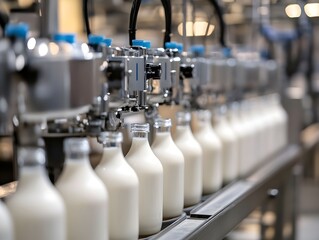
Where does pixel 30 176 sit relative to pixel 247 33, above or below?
below

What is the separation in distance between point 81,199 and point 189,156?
0.52m

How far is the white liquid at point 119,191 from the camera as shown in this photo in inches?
37.5

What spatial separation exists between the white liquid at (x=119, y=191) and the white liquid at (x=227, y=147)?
0.69m

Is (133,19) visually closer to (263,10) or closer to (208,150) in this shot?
(208,150)

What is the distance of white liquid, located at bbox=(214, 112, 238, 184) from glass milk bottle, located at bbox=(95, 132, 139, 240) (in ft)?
2.28

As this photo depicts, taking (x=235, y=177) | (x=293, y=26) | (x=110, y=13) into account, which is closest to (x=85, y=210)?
(x=235, y=177)

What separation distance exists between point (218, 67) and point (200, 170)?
1.53ft

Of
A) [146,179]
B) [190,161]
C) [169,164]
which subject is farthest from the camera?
[190,161]

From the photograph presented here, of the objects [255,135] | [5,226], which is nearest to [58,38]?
[5,226]

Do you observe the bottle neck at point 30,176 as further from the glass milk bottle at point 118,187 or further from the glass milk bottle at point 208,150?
the glass milk bottle at point 208,150

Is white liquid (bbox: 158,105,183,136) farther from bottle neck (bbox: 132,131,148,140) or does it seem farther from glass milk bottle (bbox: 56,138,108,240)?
glass milk bottle (bbox: 56,138,108,240)

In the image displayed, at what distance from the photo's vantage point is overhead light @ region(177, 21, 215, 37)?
1765 millimetres

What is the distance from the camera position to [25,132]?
78cm

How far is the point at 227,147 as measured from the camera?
64.7 inches
